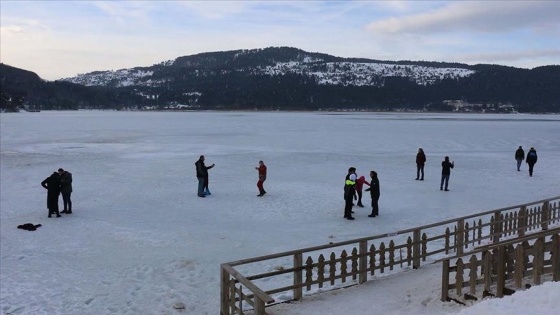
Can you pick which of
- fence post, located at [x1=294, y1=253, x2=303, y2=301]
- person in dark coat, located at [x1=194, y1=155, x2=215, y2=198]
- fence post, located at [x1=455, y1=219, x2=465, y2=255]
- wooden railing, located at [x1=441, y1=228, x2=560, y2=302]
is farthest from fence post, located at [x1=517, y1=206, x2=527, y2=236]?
person in dark coat, located at [x1=194, y1=155, x2=215, y2=198]

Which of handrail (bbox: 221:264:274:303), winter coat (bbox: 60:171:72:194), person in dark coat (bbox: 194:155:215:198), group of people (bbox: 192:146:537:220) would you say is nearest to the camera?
handrail (bbox: 221:264:274:303)

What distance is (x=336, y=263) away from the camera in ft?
31.0

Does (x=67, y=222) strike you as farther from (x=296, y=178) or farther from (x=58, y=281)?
(x=296, y=178)

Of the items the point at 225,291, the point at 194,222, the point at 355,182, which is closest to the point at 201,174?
the point at 194,222

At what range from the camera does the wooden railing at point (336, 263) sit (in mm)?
6672

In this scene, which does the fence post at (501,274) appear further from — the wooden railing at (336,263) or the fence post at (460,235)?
the fence post at (460,235)

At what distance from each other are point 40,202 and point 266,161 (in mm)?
13667

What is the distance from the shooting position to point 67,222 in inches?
532

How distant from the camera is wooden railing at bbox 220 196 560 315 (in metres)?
6.67

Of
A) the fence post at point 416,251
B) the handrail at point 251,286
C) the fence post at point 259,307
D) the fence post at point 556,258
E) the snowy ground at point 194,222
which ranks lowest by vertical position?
the snowy ground at point 194,222

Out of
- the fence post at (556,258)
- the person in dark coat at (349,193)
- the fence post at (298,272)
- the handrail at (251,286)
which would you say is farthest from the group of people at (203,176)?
the fence post at (556,258)

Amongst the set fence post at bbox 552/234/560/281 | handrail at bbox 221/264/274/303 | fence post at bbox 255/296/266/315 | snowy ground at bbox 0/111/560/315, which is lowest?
snowy ground at bbox 0/111/560/315

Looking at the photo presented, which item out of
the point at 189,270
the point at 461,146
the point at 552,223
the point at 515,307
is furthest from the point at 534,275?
the point at 461,146

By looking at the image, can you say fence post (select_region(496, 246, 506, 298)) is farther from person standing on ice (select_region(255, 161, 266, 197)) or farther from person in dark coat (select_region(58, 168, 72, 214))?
person in dark coat (select_region(58, 168, 72, 214))
